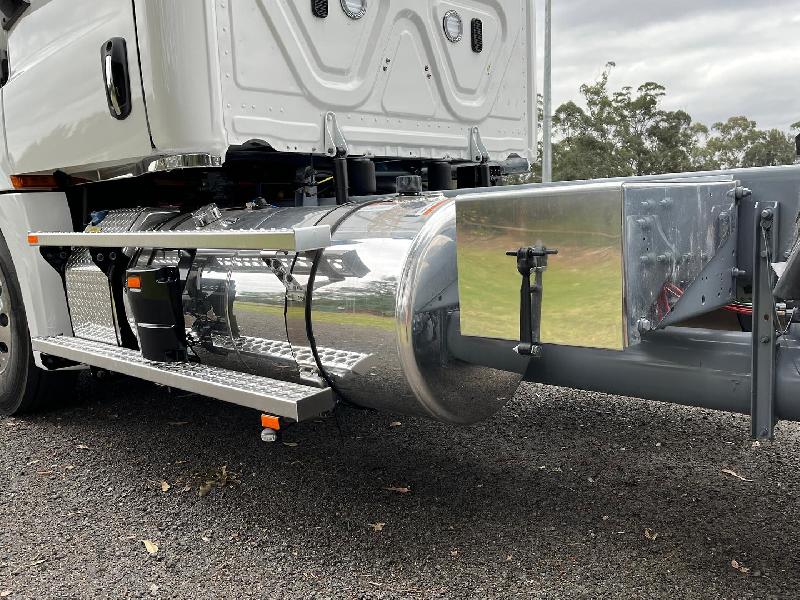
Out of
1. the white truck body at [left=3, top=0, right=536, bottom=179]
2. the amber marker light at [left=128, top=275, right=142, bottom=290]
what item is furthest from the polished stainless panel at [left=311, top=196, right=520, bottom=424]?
the amber marker light at [left=128, top=275, right=142, bottom=290]

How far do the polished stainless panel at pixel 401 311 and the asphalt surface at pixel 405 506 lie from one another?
0.56 meters

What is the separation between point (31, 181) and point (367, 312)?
2.51 meters

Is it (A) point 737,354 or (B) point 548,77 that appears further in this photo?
(B) point 548,77

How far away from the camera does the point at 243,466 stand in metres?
3.73

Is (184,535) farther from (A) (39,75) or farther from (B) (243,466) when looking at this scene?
(A) (39,75)

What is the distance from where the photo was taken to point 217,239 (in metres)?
2.95

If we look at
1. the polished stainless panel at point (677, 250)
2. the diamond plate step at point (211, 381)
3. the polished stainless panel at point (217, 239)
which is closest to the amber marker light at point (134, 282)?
the polished stainless panel at point (217, 239)

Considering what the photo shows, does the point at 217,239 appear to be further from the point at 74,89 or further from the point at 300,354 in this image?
the point at 74,89

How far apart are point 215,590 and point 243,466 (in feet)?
3.65

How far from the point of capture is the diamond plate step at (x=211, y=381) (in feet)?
9.06

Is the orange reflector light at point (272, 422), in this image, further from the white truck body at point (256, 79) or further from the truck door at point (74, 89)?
the truck door at point (74, 89)

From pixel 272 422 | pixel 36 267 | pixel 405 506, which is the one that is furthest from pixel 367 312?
pixel 36 267

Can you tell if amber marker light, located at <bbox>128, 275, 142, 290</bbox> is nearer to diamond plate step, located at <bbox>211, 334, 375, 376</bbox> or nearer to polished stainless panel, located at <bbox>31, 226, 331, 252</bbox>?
polished stainless panel, located at <bbox>31, 226, 331, 252</bbox>

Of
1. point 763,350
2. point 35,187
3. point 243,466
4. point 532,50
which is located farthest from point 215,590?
point 532,50
